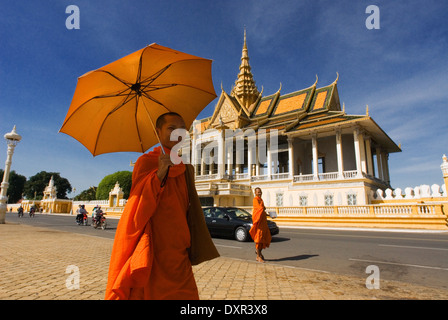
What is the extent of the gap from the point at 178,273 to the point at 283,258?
19.0ft

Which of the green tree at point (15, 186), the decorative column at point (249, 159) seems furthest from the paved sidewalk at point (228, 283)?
the green tree at point (15, 186)

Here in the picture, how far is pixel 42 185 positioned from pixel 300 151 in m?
88.9

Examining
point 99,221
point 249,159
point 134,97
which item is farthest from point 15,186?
point 134,97

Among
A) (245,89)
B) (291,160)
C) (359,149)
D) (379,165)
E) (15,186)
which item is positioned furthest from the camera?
(15,186)

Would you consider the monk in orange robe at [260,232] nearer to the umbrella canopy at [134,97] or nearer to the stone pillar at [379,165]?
the umbrella canopy at [134,97]

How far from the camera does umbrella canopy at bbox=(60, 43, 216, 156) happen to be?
2.29 metres

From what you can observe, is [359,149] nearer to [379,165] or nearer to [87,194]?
[379,165]

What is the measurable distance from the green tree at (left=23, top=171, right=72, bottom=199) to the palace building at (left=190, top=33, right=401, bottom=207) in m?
70.0

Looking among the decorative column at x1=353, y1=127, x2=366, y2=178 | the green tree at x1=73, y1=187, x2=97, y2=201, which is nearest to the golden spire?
the decorative column at x1=353, y1=127, x2=366, y2=178

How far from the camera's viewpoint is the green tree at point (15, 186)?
84.4 meters

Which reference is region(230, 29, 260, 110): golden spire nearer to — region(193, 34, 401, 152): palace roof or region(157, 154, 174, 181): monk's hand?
region(193, 34, 401, 152): palace roof

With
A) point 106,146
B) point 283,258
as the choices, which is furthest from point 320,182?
point 106,146

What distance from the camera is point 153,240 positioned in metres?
1.81

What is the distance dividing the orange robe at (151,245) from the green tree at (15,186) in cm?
10721
